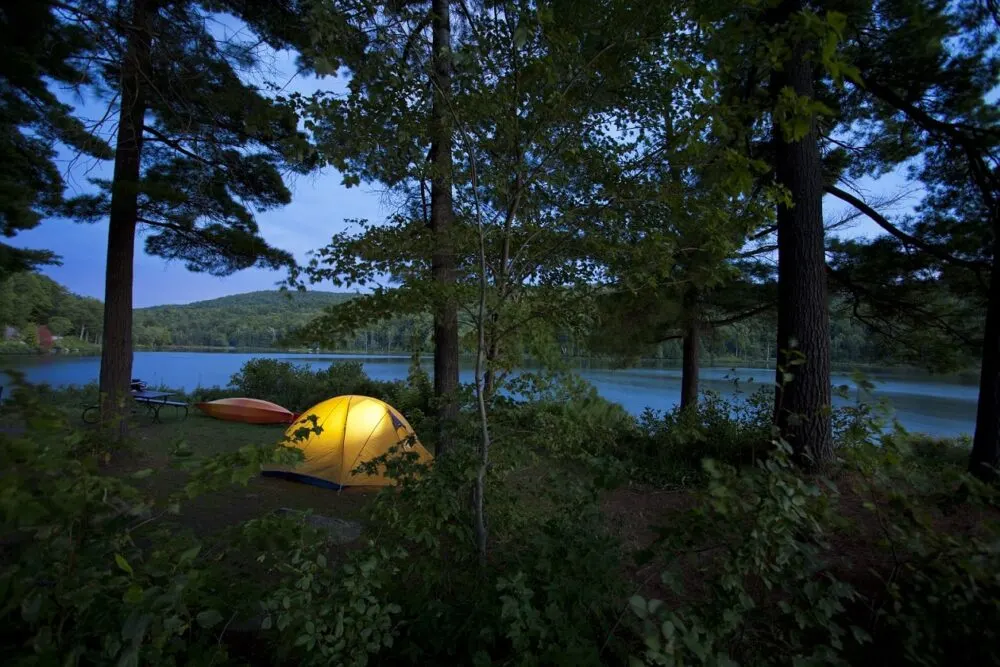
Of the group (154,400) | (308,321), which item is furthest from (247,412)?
(308,321)

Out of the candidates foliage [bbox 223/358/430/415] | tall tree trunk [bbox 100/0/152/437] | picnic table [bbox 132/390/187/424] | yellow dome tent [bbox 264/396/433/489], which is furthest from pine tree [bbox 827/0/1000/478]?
picnic table [bbox 132/390/187/424]

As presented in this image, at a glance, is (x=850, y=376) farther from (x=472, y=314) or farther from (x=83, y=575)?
(x=83, y=575)

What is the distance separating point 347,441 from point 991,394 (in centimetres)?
675

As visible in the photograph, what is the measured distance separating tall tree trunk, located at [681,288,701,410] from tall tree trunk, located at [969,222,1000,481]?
3723mm

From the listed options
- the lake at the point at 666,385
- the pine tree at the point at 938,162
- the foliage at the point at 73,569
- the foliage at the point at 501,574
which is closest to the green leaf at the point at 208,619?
the foliage at the point at 73,569

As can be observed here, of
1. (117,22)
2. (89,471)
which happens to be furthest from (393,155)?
(117,22)

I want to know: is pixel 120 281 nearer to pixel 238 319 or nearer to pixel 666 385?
pixel 238 319

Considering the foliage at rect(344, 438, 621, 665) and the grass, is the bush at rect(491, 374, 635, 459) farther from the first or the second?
the grass

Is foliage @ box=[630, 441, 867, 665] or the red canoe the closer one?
foliage @ box=[630, 441, 867, 665]

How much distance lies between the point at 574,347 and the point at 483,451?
0.62 meters

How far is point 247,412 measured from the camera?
373 inches

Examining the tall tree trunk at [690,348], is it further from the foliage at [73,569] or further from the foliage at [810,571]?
the foliage at [73,569]

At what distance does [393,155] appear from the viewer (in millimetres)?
2064

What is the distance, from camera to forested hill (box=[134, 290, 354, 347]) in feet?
6.33
